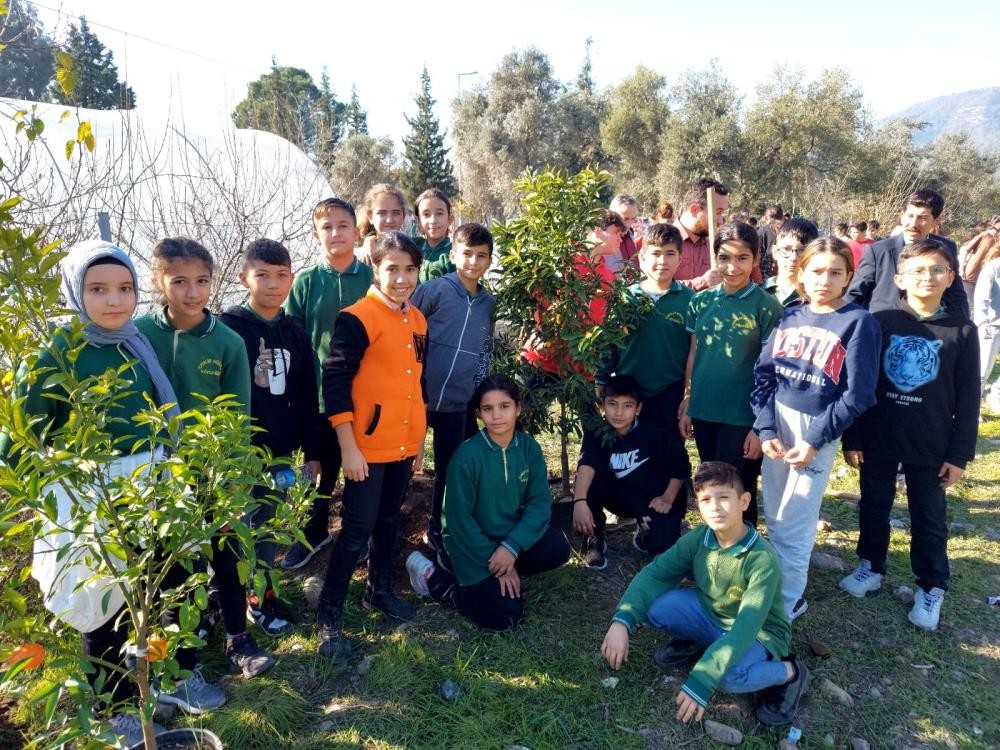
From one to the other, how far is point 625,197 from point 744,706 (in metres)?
Result: 5.82

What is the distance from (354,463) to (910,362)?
295 cm

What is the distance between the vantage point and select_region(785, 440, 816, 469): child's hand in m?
3.10

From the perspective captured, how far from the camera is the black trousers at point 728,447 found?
3641 millimetres

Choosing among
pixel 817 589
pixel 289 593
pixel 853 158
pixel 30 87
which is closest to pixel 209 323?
pixel 289 593

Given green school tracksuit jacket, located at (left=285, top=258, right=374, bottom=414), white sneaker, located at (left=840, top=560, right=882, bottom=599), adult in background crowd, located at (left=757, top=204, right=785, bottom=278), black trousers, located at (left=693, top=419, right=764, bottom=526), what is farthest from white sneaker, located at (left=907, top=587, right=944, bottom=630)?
green school tracksuit jacket, located at (left=285, top=258, right=374, bottom=414)

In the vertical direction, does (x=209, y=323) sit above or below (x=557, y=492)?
above

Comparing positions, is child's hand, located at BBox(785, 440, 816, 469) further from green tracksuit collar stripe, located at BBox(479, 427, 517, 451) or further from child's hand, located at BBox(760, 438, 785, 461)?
green tracksuit collar stripe, located at BBox(479, 427, 517, 451)

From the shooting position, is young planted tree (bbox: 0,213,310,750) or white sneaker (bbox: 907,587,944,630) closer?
young planted tree (bbox: 0,213,310,750)

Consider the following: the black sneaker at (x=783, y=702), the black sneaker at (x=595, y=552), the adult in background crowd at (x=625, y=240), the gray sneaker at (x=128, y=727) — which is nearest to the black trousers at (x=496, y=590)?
the black sneaker at (x=595, y=552)

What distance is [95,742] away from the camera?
1543 mm

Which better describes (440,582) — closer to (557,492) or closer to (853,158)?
(557,492)

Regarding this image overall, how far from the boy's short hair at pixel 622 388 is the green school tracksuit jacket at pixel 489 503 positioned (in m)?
0.71

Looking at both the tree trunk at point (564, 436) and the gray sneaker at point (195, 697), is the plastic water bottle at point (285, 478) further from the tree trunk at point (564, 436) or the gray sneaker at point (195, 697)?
the tree trunk at point (564, 436)

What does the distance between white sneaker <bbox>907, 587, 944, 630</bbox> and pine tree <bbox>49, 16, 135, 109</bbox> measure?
4366mm
